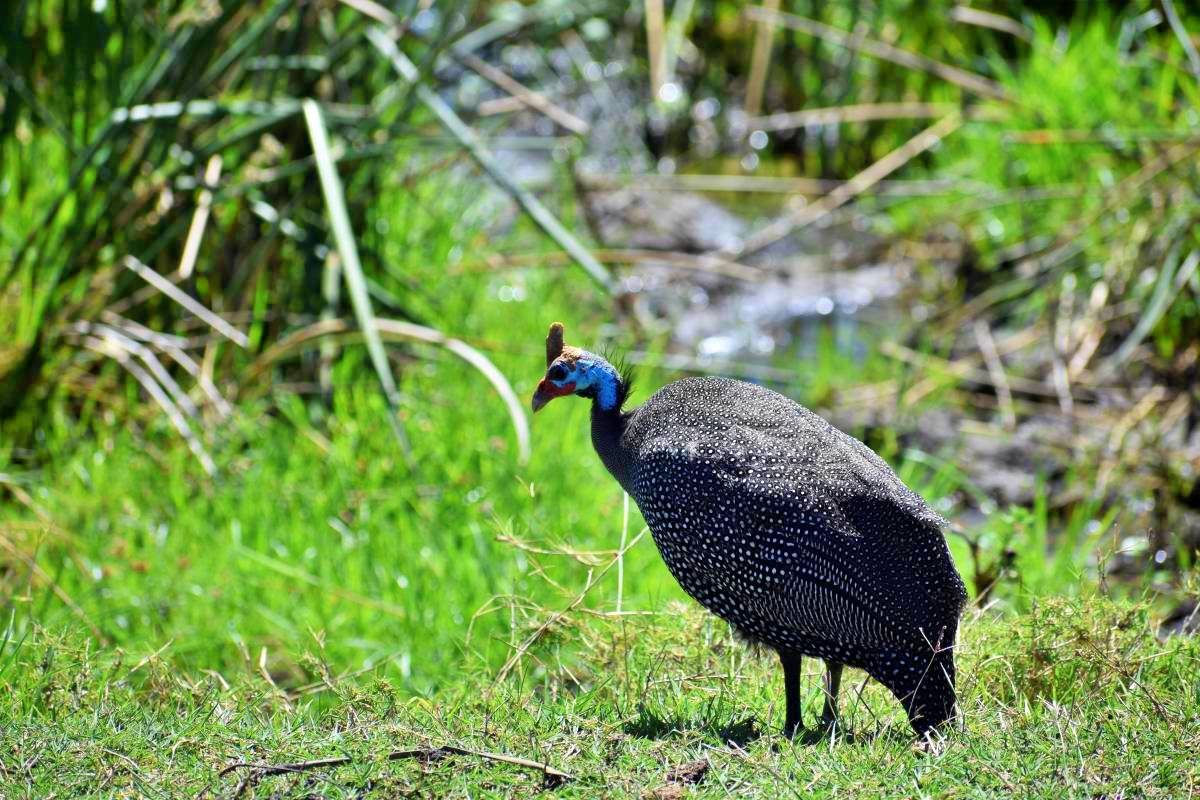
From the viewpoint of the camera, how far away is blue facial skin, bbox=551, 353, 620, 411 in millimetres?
3928

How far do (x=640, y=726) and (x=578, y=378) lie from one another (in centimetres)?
97

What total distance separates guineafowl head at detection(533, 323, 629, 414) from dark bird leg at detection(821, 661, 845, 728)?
872 millimetres

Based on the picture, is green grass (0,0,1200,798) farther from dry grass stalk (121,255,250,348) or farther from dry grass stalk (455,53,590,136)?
dry grass stalk (455,53,590,136)

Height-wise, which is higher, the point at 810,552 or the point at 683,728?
the point at 810,552

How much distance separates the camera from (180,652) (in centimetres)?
441

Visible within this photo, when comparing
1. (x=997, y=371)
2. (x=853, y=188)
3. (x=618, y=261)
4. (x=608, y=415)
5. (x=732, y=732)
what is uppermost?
(x=853, y=188)

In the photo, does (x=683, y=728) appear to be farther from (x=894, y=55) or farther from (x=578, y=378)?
(x=894, y=55)

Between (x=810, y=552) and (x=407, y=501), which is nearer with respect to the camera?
(x=810, y=552)

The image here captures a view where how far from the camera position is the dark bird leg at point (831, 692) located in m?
3.54

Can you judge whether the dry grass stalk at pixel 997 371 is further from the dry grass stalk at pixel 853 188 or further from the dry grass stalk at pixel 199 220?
the dry grass stalk at pixel 199 220

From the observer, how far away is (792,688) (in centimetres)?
358

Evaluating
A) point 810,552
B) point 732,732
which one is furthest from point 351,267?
point 732,732

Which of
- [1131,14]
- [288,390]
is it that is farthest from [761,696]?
[1131,14]

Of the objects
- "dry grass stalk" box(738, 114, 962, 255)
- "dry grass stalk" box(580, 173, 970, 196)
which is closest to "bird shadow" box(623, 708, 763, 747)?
"dry grass stalk" box(580, 173, 970, 196)
